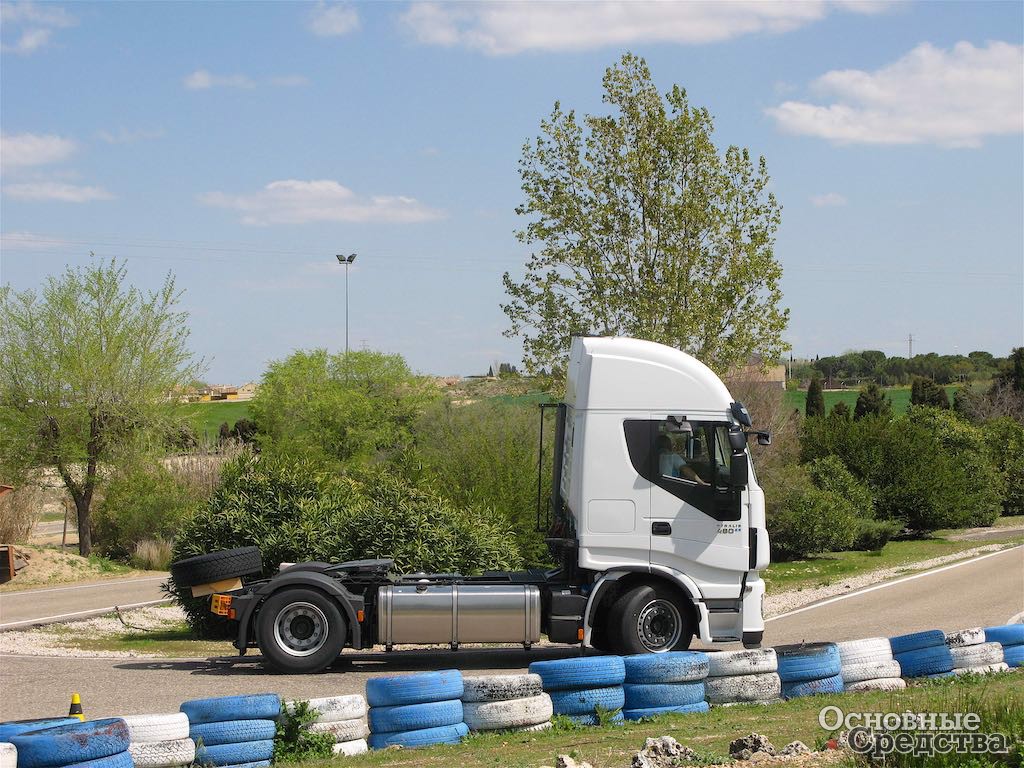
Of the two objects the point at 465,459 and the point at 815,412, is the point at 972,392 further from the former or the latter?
the point at 465,459

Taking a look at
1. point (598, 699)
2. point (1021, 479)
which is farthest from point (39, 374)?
point (1021, 479)

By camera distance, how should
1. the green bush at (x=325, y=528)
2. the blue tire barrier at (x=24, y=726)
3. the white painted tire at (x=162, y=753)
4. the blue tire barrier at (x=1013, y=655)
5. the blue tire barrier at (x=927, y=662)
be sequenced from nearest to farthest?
the blue tire barrier at (x=24, y=726) < the white painted tire at (x=162, y=753) < the blue tire barrier at (x=927, y=662) < the blue tire barrier at (x=1013, y=655) < the green bush at (x=325, y=528)

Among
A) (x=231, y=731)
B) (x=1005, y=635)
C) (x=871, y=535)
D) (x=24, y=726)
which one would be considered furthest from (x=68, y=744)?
(x=871, y=535)

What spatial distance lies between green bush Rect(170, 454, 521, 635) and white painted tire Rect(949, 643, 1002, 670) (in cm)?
746

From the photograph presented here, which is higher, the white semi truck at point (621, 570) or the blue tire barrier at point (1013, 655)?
the white semi truck at point (621, 570)

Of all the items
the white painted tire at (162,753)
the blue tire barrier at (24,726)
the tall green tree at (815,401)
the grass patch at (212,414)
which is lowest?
the white painted tire at (162,753)

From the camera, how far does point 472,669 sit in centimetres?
1353

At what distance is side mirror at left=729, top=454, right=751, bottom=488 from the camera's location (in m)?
12.5

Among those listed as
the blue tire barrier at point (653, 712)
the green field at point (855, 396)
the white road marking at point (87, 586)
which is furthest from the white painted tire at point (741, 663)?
the green field at point (855, 396)

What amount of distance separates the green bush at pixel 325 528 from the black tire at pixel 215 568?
9.19ft

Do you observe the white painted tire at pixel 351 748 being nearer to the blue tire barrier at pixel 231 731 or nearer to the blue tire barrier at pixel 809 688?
the blue tire barrier at pixel 231 731

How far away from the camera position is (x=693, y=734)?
8.55 m

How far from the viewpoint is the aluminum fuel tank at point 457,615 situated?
1288 cm

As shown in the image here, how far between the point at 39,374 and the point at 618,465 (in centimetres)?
2808
